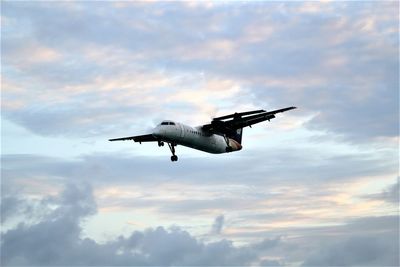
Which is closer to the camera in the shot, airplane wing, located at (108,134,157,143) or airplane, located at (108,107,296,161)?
airplane, located at (108,107,296,161)

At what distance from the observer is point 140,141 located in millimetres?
81438

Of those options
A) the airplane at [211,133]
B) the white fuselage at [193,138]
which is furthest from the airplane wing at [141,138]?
the white fuselage at [193,138]

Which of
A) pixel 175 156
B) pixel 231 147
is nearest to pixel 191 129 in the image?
pixel 175 156

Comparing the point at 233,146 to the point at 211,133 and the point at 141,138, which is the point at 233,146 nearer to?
the point at 211,133

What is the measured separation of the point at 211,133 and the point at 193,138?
14.1 feet

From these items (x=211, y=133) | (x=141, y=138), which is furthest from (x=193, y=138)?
(x=141, y=138)

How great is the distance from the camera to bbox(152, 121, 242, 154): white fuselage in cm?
6909

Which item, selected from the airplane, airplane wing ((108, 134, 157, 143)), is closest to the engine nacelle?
the airplane

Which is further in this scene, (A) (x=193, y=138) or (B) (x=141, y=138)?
(B) (x=141, y=138)

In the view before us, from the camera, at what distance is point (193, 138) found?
7394 cm

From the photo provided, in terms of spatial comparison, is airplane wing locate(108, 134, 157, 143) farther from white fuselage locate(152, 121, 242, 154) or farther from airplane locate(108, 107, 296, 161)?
white fuselage locate(152, 121, 242, 154)

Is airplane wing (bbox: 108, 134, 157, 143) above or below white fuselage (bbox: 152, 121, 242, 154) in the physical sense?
above

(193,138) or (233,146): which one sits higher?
(233,146)

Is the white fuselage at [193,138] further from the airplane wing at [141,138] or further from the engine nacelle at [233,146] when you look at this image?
the airplane wing at [141,138]
